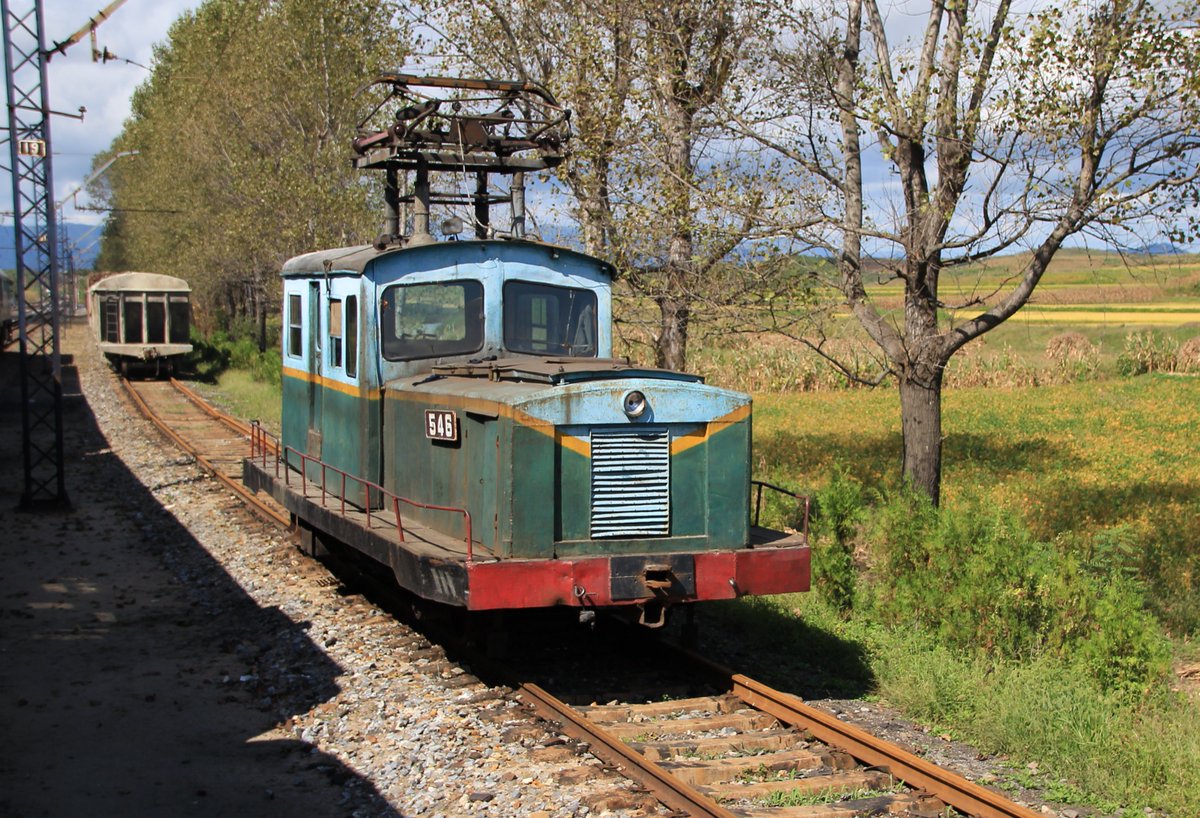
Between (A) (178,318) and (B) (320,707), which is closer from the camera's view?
(B) (320,707)

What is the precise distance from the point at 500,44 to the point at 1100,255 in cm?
1034

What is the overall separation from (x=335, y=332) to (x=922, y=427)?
6022 mm

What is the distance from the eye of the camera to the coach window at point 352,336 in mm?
9234

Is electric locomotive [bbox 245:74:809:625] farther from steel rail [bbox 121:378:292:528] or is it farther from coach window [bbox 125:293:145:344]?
coach window [bbox 125:293:145:344]

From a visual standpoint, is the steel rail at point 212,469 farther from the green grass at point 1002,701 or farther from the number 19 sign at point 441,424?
the green grass at point 1002,701

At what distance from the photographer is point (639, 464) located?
25.2 ft

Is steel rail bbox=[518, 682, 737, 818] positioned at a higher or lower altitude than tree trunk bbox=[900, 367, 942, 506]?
lower

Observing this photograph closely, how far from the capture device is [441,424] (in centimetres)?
817

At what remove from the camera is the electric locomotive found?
740 centimetres

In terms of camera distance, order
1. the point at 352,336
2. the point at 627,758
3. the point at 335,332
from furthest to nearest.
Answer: the point at 335,332
the point at 352,336
the point at 627,758

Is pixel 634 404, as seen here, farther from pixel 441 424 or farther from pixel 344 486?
pixel 344 486

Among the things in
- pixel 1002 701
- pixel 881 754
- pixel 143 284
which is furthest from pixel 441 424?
pixel 143 284

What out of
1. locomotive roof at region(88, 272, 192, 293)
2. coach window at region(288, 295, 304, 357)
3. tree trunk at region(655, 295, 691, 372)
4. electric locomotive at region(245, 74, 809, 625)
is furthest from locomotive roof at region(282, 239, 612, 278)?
locomotive roof at region(88, 272, 192, 293)

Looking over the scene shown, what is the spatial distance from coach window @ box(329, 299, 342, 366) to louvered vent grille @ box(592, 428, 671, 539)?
3182 mm
